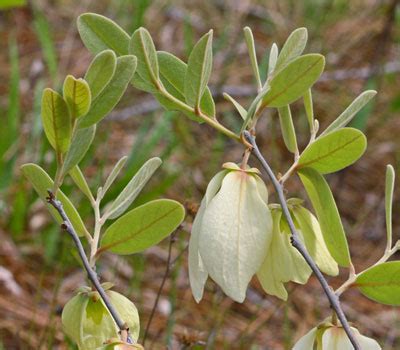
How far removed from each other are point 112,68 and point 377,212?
2.00 metres

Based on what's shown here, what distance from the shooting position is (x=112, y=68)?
76cm

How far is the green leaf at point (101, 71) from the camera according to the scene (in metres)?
0.75

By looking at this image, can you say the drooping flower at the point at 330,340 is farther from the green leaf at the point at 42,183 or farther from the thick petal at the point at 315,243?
the green leaf at the point at 42,183

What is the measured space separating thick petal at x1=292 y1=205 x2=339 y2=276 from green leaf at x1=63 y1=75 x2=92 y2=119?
0.77ft

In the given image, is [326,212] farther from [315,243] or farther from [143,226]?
[143,226]

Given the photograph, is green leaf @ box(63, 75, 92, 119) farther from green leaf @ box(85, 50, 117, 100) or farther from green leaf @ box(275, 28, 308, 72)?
green leaf @ box(275, 28, 308, 72)

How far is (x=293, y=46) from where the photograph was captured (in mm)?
856

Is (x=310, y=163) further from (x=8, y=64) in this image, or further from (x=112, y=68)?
(x=8, y=64)

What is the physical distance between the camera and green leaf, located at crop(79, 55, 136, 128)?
0.79m

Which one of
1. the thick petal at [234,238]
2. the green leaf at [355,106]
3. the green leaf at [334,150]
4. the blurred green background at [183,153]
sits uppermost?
the green leaf at [355,106]

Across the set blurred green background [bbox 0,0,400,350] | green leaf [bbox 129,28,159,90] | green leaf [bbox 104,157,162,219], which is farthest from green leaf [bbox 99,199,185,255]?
blurred green background [bbox 0,0,400,350]

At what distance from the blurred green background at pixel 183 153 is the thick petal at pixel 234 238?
0.53 metres

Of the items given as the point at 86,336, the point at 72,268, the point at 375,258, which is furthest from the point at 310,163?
the point at 375,258

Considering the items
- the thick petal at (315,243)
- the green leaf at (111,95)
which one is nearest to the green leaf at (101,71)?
the green leaf at (111,95)
